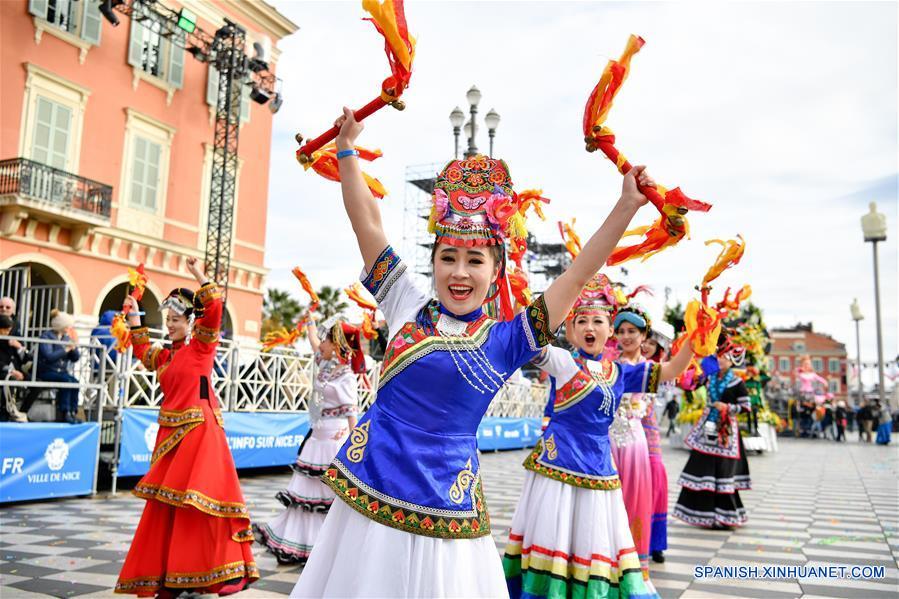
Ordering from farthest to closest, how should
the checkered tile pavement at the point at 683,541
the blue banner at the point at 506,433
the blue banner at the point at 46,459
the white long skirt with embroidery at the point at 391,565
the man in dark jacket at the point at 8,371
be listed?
the blue banner at the point at 506,433, the man in dark jacket at the point at 8,371, the blue banner at the point at 46,459, the checkered tile pavement at the point at 683,541, the white long skirt with embroidery at the point at 391,565

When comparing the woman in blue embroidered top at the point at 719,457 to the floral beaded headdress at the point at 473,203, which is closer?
the floral beaded headdress at the point at 473,203

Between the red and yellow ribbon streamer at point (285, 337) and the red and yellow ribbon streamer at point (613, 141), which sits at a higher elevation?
the red and yellow ribbon streamer at point (613, 141)

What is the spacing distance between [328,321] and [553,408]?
9.14 ft

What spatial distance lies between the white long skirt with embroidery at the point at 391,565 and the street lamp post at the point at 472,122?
9.02m

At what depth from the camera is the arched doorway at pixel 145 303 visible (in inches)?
764

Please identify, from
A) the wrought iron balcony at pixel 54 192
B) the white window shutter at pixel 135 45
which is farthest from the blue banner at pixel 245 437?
the white window shutter at pixel 135 45

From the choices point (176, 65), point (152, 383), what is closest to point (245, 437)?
point (152, 383)

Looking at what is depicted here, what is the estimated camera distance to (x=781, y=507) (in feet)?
32.1

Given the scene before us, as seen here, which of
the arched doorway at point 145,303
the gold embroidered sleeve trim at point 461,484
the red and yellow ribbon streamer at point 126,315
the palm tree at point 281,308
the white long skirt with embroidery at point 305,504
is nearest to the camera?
the gold embroidered sleeve trim at point 461,484

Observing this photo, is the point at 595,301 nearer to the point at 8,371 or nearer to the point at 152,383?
the point at 8,371

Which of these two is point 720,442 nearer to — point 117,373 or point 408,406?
point 408,406

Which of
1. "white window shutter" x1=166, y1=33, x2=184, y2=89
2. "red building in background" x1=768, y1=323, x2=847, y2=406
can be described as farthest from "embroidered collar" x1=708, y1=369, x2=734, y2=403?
"red building in background" x1=768, y1=323, x2=847, y2=406

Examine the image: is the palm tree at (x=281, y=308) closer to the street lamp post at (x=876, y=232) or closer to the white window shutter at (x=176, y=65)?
the white window shutter at (x=176, y=65)

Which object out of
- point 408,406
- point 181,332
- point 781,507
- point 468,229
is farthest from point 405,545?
point 781,507
